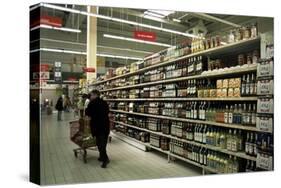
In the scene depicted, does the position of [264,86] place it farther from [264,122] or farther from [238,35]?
[238,35]

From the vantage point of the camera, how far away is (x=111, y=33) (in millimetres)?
5293

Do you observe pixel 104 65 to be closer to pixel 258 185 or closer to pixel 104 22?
pixel 104 22

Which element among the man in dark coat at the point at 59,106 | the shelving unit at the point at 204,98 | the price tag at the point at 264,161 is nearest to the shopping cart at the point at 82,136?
the man in dark coat at the point at 59,106

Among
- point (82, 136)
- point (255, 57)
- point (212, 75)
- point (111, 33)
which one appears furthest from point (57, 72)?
point (255, 57)

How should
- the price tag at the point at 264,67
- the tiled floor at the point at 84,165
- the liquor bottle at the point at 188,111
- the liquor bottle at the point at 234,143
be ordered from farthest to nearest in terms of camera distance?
the liquor bottle at the point at 188,111
the tiled floor at the point at 84,165
the liquor bottle at the point at 234,143
the price tag at the point at 264,67

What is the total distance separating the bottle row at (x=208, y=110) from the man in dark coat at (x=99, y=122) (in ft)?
3.28

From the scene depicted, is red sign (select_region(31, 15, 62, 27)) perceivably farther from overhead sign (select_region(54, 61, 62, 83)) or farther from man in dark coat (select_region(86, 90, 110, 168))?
Answer: man in dark coat (select_region(86, 90, 110, 168))

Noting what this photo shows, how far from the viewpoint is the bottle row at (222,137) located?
3.92 m

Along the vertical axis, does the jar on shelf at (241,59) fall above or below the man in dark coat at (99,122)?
above

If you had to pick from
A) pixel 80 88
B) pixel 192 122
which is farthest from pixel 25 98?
pixel 192 122

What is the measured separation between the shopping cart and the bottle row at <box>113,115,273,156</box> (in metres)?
1.64

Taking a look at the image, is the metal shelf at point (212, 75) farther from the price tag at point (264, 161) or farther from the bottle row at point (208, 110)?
the price tag at point (264, 161)

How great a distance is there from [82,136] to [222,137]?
2.54 m

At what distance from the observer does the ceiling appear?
4371mm
